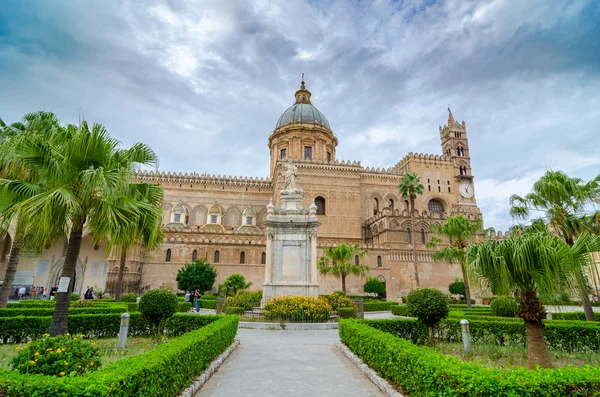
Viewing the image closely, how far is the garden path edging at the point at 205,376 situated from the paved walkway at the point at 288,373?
9 centimetres

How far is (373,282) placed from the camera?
28.4m

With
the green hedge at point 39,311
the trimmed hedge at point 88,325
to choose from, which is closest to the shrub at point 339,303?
the trimmed hedge at point 88,325

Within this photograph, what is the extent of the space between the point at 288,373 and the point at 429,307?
15.2ft

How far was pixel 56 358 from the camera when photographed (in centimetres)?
475

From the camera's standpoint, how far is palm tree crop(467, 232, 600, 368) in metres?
6.48

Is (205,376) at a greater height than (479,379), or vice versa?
(479,379)

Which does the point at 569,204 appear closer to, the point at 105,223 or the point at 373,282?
the point at 105,223

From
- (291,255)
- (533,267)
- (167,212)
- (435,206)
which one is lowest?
(533,267)

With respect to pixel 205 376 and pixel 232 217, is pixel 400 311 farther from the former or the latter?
pixel 232 217

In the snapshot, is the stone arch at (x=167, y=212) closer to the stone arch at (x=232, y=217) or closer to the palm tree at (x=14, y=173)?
the stone arch at (x=232, y=217)

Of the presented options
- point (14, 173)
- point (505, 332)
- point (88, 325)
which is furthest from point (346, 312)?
point (14, 173)

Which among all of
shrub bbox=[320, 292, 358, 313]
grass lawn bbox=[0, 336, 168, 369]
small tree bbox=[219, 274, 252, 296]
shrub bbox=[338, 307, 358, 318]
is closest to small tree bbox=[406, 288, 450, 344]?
shrub bbox=[338, 307, 358, 318]

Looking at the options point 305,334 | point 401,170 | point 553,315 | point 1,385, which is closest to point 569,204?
point 553,315

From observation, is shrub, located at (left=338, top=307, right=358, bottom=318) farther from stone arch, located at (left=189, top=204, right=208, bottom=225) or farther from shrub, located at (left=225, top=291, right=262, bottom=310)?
stone arch, located at (left=189, top=204, right=208, bottom=225)
